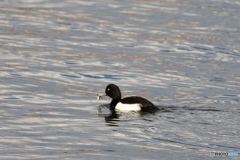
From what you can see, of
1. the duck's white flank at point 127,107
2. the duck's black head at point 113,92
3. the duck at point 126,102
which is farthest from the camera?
the duck's black head at point 113,92

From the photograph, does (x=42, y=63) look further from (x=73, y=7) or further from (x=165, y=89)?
(x=73, y=7)

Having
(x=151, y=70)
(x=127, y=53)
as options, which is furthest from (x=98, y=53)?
(x=151, y=70)

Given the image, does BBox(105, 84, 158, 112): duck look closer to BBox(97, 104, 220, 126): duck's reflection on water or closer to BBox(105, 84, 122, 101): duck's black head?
BBox(105, 84, 122, 101): duck's black head

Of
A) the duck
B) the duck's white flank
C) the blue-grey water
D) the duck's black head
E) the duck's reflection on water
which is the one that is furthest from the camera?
the duck's black head

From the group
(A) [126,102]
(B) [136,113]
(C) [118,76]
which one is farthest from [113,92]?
(C) [118,76]

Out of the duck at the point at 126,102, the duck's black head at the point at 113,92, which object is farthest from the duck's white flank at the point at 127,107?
the duck's black head at the point at 113,92

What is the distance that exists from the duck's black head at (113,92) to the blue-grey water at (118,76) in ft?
1.40

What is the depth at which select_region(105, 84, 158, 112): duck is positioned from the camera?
1958cm

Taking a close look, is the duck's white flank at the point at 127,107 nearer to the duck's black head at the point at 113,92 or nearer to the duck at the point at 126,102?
the duck at the point at 126,102

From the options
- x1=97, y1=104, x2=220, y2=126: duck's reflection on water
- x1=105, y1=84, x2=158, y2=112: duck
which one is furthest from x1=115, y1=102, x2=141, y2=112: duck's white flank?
x1=97, y1=104, x2=220, y2=126: duck's reflection on water

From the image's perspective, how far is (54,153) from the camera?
15.4 m

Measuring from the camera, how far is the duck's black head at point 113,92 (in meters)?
20.6

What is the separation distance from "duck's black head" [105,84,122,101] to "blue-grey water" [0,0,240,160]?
426mm

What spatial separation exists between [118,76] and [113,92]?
3.00 meters
